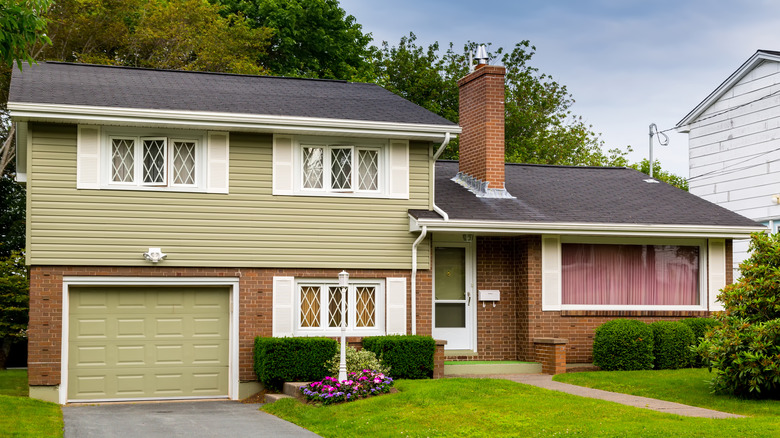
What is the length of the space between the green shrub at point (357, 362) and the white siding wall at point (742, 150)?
28.9 feet

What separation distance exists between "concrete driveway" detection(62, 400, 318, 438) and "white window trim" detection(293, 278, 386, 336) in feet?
5.63

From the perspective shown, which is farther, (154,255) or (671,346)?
(671,346)

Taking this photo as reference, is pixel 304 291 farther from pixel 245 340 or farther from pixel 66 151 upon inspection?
pixel 66 151

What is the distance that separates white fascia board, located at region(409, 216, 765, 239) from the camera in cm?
1507

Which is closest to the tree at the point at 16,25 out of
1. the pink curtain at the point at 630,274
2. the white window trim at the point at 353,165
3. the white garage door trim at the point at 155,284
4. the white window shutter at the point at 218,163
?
the white window shutter at the point at 218,163

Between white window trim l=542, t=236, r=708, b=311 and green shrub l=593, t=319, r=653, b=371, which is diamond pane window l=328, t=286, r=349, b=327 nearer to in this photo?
white window trim l=542, t=236, r=708, b=311

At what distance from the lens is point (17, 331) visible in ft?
72.6

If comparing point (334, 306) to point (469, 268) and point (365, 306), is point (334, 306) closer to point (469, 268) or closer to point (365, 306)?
point (365, 306)

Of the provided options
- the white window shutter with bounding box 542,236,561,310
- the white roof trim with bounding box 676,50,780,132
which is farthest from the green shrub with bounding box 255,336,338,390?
the white roof trim with bounding box 676,50,780,132

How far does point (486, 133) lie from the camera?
17.0 m

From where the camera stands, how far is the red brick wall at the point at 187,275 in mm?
13594

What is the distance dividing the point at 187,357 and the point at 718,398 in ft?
27.0

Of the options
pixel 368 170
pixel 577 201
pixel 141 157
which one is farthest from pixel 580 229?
pixel 141 157

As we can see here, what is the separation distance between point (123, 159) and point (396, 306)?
16.8 feet
